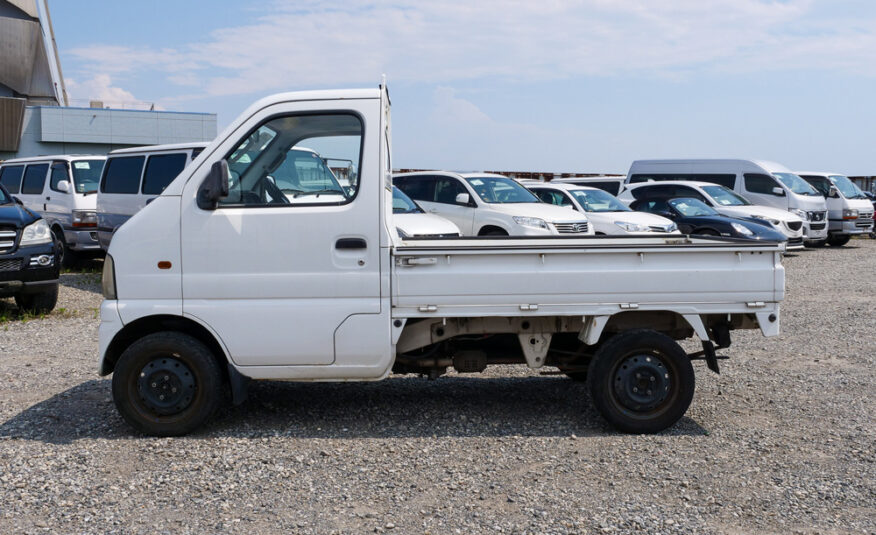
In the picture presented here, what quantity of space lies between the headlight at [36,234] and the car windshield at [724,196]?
13.9 meters

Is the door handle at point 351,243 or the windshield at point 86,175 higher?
the windshield at point 86,175

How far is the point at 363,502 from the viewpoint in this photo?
4434mm

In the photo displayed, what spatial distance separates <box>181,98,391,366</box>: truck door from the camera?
5.34 meters

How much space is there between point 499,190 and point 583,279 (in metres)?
9.21

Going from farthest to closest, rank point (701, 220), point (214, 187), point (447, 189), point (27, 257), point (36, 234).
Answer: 1. point (701, 220)
2. point (447, 189)
3. point (36, 234)
4. point (27, 257)
5. point (214, 187)

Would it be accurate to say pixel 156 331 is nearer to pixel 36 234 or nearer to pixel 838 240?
pixel 36 234

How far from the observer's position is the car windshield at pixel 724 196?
18.6 m

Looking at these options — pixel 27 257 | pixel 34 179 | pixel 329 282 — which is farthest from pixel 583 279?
pixel 34 179

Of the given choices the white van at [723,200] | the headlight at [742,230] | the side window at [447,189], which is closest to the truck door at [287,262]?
the side window at [447,189]

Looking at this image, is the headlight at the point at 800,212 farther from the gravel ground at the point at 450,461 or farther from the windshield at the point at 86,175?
the windshield at the point at 86,175

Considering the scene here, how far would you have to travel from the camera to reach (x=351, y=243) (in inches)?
210

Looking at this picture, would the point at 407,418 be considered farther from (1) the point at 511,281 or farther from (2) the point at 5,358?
(2) the point at 5,358

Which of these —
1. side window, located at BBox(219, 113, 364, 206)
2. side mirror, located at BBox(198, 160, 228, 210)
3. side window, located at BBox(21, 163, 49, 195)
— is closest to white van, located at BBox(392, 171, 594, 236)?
side window, located at BBox(21, 163, 49, 195)

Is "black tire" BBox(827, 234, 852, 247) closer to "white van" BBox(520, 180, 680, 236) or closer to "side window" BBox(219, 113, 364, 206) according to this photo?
"white van" BBox(520, 180, 680, 236)
